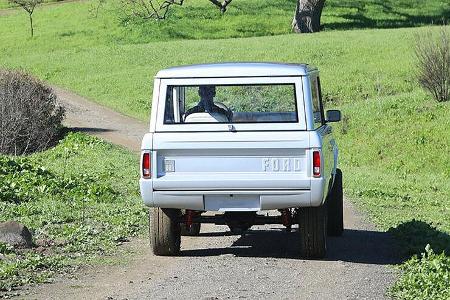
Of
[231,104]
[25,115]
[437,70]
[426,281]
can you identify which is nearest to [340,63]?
[437,70]

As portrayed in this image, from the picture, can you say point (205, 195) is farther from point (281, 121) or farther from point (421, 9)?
point (421, 9)

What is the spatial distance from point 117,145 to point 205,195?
17.1 metres

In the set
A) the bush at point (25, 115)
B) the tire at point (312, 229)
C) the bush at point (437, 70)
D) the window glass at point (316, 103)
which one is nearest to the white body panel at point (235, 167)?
the tire at point (312, 229)

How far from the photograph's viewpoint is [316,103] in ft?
42.8

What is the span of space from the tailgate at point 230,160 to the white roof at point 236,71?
27.3 inches

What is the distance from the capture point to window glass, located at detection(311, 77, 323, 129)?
1267 centimetres

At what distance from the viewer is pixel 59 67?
47.0 meters

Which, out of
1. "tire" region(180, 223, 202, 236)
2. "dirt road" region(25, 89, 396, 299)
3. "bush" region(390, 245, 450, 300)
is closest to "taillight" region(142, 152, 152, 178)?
"dirt road" region(25, 89, 396, 299)

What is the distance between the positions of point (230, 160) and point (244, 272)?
1.18 m

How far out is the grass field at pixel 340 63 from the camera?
21984mm

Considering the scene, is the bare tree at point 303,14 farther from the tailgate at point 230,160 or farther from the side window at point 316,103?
the tailgate at point 230,160

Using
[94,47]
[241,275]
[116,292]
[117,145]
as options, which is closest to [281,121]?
[241,275]

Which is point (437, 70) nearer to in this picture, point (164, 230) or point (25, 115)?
point (25, 115)

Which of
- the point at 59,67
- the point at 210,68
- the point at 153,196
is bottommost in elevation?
the point at 59,67
